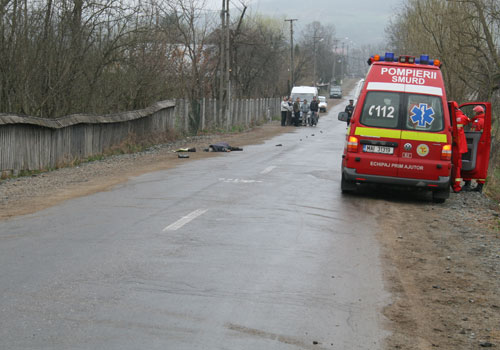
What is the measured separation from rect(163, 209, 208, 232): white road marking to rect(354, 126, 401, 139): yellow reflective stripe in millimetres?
3979

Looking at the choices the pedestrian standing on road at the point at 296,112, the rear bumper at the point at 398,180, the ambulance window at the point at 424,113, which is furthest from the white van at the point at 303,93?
the rear bumper at the point at 398,180

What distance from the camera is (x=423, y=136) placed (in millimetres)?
13477

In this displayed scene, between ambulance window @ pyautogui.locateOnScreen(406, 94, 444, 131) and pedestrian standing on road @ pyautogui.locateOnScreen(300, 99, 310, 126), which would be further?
pedestrian standing on road @ pyautogui.locateOnScreen(300, 99, 310, 126)

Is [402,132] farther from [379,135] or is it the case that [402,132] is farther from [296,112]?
[296,112]

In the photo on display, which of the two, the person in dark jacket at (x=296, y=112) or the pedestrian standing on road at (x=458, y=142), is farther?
the person in dark jacket at (x=296, y=112)

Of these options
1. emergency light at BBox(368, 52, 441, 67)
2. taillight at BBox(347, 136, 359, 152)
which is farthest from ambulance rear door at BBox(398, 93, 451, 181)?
emergency light at BBox(368, 52, 441, 67)

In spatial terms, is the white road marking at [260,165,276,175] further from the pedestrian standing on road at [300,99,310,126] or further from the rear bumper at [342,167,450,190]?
the pedestrian standing on road at [300,99,310,126]

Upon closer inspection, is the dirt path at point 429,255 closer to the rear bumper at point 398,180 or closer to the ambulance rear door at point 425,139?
the rear bumper at point 398,180

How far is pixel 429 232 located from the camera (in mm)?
10812

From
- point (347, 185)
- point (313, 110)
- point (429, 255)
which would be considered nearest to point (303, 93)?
point (313, 110)

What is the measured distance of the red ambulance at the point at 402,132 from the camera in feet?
44.2

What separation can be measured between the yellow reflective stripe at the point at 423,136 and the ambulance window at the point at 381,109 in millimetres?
286

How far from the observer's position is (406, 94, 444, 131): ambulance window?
44.4ft

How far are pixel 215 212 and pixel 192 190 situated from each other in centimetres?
267
